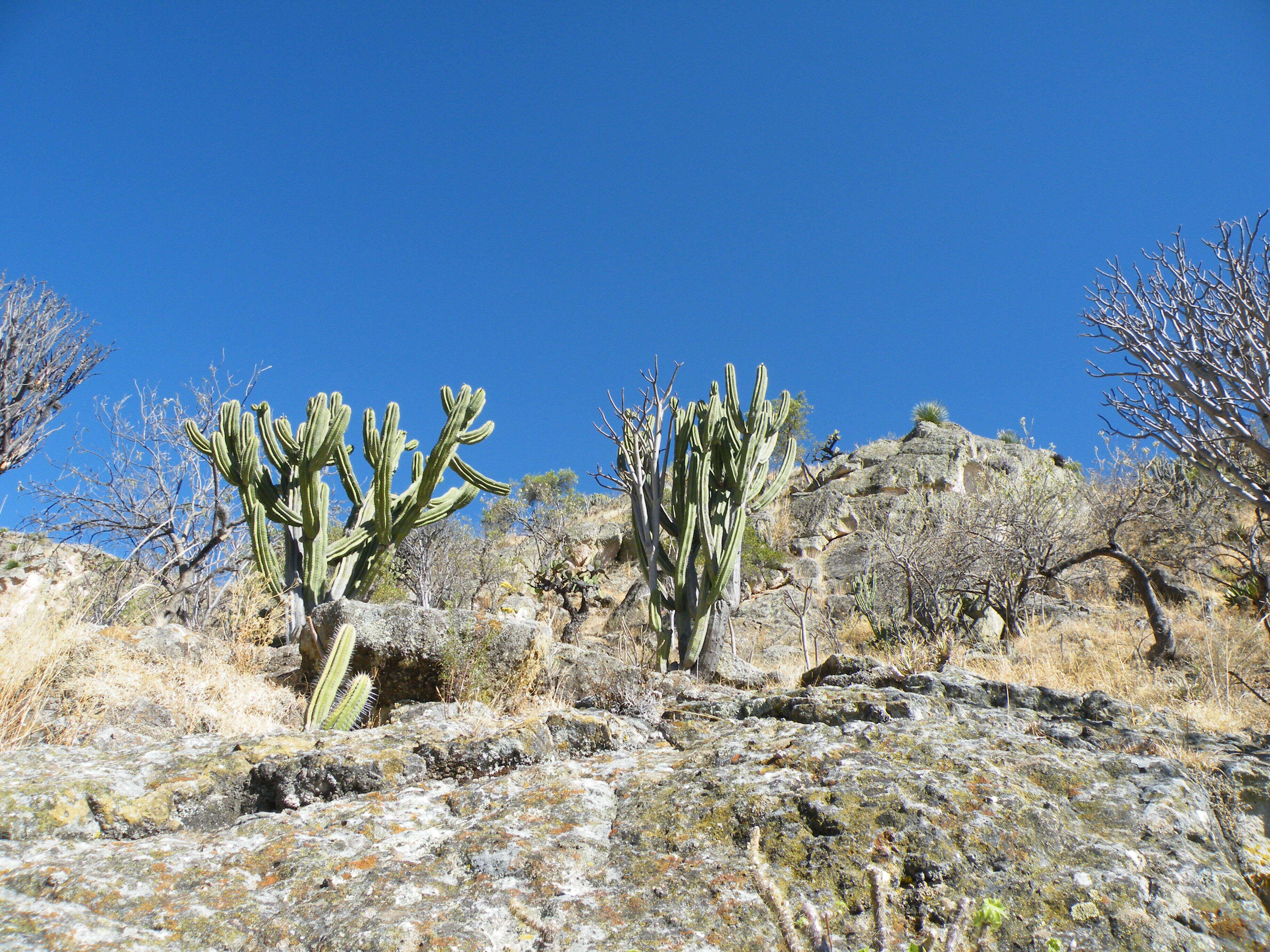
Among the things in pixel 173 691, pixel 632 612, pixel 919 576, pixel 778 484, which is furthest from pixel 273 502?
pixel 919 576

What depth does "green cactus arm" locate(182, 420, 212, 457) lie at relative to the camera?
7.91 m

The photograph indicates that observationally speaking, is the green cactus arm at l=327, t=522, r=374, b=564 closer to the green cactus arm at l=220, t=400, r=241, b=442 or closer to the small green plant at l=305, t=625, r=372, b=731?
the green cactus arm at l=220, t=400, r=241, b=442

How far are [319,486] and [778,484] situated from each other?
5.20 metres

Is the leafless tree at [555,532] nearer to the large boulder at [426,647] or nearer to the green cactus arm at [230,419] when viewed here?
the green cactus arm at [230,419]

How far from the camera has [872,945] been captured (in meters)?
1.49

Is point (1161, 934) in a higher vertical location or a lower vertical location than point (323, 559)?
lower

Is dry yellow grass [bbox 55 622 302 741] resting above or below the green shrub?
below

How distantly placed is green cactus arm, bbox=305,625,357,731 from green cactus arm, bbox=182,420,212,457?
14.8 feet

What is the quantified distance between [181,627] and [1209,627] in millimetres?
11738

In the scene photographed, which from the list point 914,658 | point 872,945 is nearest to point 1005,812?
point 872,945

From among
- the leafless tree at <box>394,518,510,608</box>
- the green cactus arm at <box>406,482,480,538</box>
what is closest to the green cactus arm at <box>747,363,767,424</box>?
the green cactus arm at <box>406,482,480,538</box>

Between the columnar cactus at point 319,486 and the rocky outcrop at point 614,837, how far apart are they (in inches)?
180

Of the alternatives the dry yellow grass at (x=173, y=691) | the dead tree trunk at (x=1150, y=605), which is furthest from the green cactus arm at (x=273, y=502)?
the dead tree trunk at (x=1150, y=605)

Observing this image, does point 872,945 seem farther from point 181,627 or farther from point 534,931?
point 181,627
